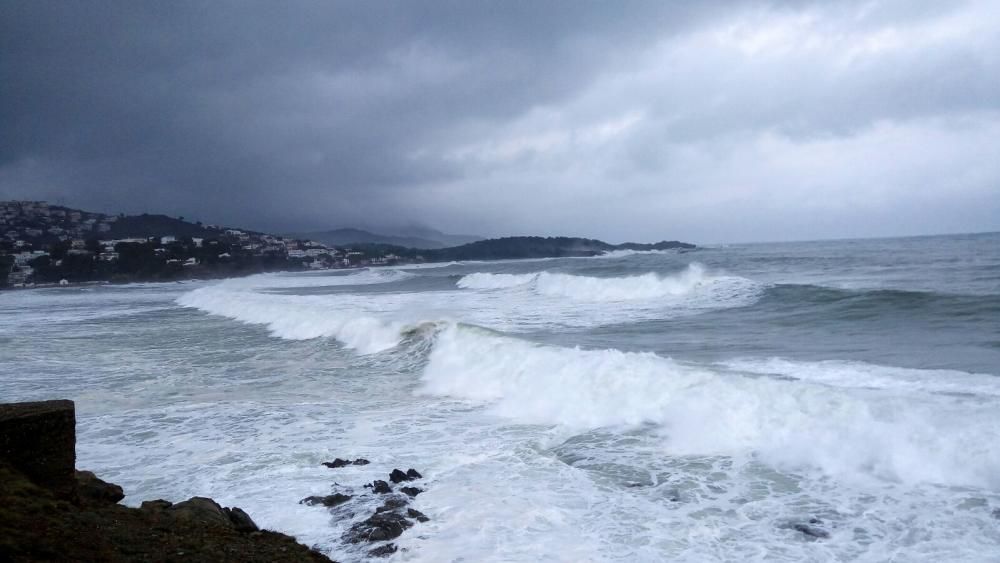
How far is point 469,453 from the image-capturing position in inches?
350

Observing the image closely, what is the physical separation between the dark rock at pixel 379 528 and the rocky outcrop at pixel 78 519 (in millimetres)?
841

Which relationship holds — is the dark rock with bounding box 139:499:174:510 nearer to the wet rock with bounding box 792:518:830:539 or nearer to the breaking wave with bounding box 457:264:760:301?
the wet rock with bounding box 792:518:830:539

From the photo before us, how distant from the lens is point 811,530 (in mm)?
6164

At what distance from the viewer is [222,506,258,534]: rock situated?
5.68 metres

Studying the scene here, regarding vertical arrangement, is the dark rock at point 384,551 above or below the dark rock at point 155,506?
below

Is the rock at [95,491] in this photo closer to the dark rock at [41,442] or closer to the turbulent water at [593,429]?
the dark rock at [41,442]

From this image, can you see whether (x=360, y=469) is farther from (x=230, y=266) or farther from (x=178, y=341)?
(x=230, y=266)

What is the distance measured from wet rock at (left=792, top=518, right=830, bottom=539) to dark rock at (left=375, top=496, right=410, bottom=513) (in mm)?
4003

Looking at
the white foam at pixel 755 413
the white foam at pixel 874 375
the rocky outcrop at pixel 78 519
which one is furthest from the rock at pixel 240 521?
the white foam at pixel 874 375

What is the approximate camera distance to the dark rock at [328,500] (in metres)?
7.03

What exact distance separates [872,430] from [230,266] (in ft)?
328

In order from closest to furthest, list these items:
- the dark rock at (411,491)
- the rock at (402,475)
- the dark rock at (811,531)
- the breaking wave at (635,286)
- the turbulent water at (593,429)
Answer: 1. the dark rock at (811,531)
2. the turbulent water at (593,429)
3. the dark rock at (411,491)
4. the rock at (402,475)
5. the breaking wave at (635,286)

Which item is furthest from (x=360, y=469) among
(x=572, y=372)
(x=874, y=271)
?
(x=874, y=271)

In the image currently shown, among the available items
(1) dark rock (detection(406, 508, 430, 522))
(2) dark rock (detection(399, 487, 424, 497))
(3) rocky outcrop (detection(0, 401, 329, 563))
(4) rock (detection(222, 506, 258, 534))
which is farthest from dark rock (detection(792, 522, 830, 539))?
(4) rock (detection(222, 506, 258, 534))
